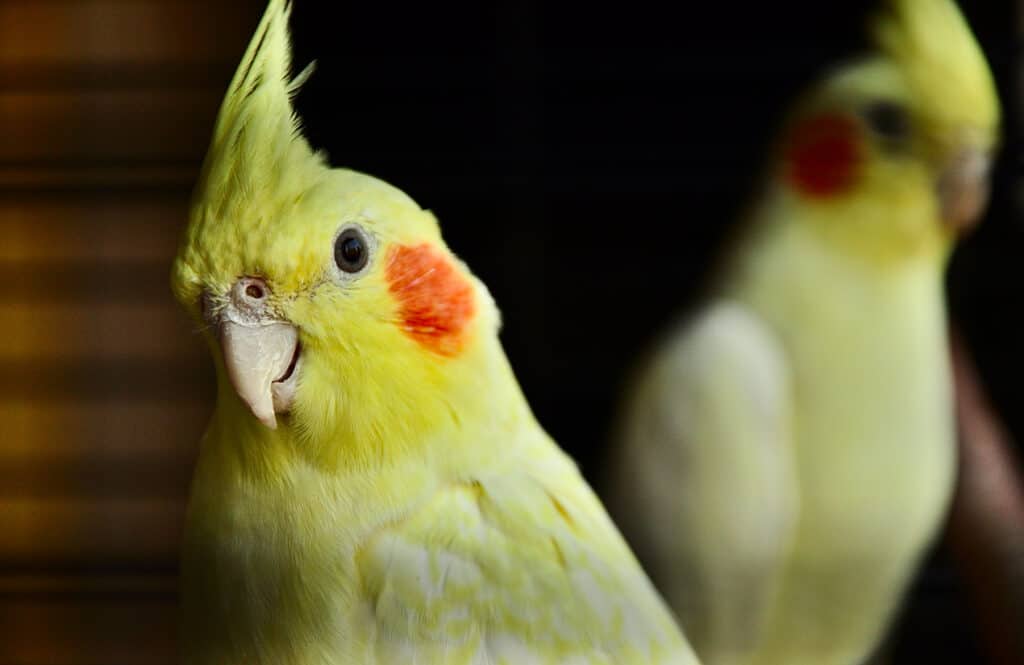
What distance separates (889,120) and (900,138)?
20 mm

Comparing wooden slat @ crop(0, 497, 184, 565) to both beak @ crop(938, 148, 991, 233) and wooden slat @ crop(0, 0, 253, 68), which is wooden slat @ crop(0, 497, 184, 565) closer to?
wooden slat @ crop(0, 0, 253, 68)

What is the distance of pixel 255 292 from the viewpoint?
1.84ft

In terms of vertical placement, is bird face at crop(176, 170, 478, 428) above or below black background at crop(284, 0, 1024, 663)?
above

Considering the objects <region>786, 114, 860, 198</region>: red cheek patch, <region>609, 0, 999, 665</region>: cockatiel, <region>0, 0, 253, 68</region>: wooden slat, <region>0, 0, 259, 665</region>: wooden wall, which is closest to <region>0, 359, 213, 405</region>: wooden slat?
<region>0, 0, 259, 665</region>: wooden wall

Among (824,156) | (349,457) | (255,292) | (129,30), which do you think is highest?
(129,30)

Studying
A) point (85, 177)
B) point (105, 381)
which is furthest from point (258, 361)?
point (105, 381)

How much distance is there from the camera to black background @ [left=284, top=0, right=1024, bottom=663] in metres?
1.31

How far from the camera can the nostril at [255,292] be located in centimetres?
56

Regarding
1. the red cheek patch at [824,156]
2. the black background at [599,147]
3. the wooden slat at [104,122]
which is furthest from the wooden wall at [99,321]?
the red cheek patch at [824,156]

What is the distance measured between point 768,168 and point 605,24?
45 cm

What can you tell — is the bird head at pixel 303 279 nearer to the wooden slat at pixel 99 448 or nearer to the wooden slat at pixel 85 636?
the wooden slat at pixel 85 636

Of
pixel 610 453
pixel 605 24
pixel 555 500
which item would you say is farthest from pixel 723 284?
pixel 555 500

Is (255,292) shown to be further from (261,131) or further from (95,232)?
(95,232)

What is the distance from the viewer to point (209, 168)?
0.56m
